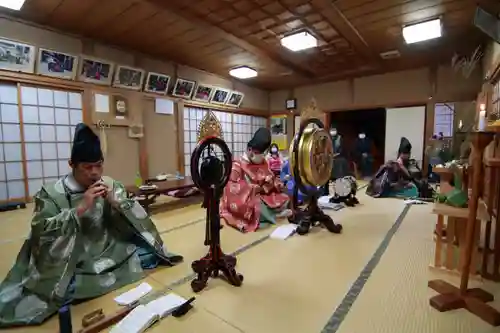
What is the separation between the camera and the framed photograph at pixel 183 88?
5.94 metres

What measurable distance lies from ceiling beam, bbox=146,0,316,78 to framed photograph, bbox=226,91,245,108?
168 cm

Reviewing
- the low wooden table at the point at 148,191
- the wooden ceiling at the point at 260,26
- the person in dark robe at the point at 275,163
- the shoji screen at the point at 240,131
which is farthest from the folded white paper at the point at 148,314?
the shoji screen at the point at 240,131

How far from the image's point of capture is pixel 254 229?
3.08 metres

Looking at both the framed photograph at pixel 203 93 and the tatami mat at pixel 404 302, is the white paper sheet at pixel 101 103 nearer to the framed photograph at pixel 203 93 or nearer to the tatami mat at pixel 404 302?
the framed photograph at pixel 203 93

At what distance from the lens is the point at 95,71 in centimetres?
465

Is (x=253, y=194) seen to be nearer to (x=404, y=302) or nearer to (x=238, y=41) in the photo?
(x=404, y=302)

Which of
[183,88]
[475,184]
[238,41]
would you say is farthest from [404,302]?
[183,88]

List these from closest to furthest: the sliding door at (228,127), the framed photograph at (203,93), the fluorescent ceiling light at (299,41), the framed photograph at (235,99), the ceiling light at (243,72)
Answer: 1. the fluorescent ceiling light at (299,41)
2. the ceiling light at (243,72)
3. the framed photograph at (203,93)
4. the sliding door at (228,127)
5. the framed photograph at (235,99)

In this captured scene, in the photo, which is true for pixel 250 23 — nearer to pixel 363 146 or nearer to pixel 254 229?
pixel 254 229

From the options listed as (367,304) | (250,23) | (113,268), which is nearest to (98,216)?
(113,268)

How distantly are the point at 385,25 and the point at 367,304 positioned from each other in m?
4.13

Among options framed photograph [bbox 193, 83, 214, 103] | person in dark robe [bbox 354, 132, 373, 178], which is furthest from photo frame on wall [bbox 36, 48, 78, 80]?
person in dark robe [bbox 354, 132, 373, 178]

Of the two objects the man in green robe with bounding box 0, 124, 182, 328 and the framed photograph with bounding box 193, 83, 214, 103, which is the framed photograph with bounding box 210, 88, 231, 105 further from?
the man in green robe with bounding box 0, 124, 182, 328

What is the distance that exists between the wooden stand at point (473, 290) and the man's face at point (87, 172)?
7.40ft
